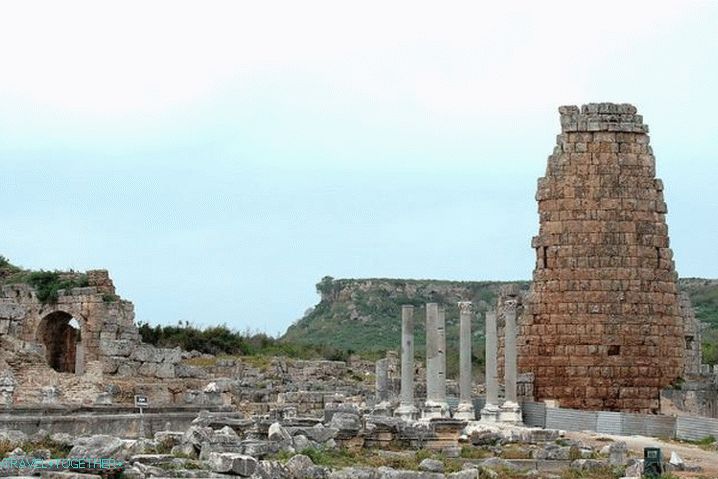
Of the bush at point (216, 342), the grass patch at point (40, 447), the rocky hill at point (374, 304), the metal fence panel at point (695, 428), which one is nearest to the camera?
the grass patch at point (40, 447)

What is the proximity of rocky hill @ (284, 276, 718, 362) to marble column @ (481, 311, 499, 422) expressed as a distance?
204 feet

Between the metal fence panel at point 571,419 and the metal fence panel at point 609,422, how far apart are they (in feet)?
0.54

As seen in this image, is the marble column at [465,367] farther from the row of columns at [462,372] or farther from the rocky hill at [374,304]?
the rocky hill at [374,304]

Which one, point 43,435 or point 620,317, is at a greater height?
point 620,317

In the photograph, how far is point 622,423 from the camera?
29.6 metres

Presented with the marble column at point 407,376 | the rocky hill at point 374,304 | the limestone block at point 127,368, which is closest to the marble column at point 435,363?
the marble column at point 407,376

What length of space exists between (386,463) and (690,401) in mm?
14209

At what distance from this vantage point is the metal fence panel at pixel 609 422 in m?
29.5

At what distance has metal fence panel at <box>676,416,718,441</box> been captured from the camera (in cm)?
2806

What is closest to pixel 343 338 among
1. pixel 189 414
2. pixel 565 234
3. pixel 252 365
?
pixel 252 365

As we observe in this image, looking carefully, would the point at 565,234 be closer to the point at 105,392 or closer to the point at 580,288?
the point at 580,288

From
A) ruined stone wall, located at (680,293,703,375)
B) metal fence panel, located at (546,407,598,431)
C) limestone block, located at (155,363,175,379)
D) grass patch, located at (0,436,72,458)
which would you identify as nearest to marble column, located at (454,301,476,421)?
metal fence panel, located at (546,407,598,431)

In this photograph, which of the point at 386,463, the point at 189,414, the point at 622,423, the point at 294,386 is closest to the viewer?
the point at 386,463

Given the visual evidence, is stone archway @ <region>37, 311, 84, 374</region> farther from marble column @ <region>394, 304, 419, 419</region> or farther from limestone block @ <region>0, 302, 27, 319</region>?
marble column @ <region>394, 304, 419, 419</region>
